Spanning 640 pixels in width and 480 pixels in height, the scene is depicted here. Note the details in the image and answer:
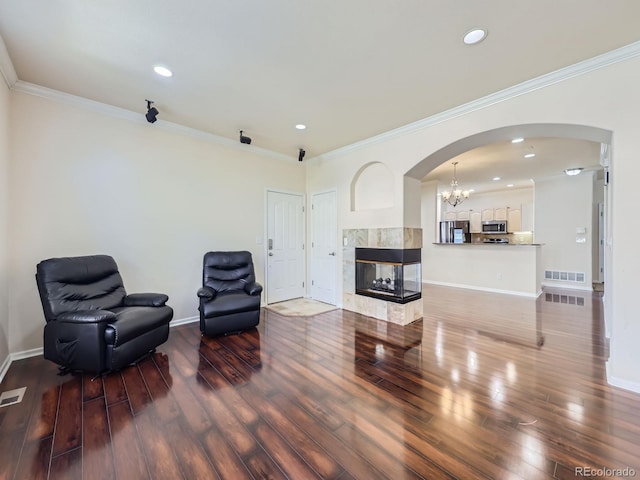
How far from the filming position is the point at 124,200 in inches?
134

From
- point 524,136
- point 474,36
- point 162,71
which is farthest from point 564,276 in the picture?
point 162,71

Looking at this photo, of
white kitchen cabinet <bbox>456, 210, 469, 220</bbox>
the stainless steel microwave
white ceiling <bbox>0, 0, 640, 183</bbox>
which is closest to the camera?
white ceiling <bbox>0, 0, 640, 183</bbox>

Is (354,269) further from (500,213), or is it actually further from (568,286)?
(500,213)

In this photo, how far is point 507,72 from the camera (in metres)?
2.55

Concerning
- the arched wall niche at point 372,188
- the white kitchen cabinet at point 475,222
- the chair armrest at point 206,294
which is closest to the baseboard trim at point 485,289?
the white kitchen cabinet at point 475,222

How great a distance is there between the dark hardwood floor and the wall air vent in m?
4.41

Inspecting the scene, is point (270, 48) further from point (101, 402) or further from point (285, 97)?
point (101, 402)

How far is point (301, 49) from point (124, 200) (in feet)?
9.12

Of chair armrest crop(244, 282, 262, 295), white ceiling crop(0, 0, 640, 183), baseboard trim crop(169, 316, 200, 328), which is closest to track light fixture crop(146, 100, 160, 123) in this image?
white ceiling crop(0, 0, 640, 183)

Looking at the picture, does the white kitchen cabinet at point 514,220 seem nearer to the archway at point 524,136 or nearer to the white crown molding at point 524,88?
the archway at point 524,136

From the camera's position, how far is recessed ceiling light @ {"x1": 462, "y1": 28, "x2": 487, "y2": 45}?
206 centimetres

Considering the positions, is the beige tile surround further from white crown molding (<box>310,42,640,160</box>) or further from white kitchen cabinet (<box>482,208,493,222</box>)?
white kitchen cabinet (<box>482,208,493,222</box>)

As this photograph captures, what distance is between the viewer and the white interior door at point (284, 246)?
4.89 m

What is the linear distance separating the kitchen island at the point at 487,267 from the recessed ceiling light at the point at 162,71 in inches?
252
